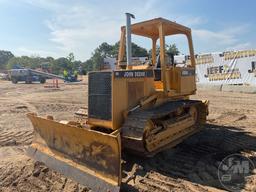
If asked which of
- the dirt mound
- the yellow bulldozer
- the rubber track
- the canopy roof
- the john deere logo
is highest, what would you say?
the canopy roof

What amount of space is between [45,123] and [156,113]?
2.23 m

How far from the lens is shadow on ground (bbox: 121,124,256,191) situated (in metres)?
4.44

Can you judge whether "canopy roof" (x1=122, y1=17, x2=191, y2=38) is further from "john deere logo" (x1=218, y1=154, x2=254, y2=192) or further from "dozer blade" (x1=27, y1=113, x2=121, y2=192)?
"john deere logo" (x1=218, y1=154, x2=254, y2=192)

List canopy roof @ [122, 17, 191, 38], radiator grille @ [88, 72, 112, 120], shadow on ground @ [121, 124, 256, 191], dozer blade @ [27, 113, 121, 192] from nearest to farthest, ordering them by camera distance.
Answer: dozer blade @ [27, 113, 121, 192], shadow on ground @ [121, 124, 256, 191], radiator grille @ [88, 72, 112, 120], canopy roof @ [122, 17, 191, 38]

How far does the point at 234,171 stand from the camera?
187 inches

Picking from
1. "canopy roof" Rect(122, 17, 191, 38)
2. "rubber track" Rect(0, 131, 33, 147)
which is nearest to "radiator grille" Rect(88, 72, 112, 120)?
"canopy roof" Rect(122, 17, 191, 38)

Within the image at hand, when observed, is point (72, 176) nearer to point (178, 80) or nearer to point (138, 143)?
point (138, 143)

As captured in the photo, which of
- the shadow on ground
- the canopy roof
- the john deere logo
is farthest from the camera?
the canopy roof

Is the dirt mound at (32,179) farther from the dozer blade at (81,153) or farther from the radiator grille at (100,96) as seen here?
the radiator grille at (100,96)

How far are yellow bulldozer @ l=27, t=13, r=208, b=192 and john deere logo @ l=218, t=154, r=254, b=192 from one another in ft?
3.86

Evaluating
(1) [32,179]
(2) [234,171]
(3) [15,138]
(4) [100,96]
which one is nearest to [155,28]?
(4) [100,96]

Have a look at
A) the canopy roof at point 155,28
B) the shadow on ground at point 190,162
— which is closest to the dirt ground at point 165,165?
the shadow on ground at point 190,162

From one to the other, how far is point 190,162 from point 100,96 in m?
2.10

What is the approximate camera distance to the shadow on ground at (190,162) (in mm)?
4438
